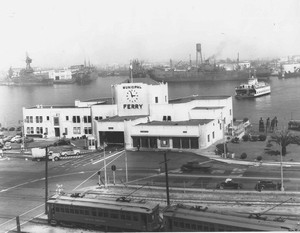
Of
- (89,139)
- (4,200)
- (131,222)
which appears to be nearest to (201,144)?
(89,139)

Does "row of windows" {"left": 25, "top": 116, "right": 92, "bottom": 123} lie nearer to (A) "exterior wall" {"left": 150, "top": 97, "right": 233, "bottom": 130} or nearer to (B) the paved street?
(A) "exterior wall" {"left": 150, "top": 97, "right": 233, "bottom": 130}

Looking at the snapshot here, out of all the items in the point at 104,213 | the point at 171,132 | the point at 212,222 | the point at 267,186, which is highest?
the point at 171,132

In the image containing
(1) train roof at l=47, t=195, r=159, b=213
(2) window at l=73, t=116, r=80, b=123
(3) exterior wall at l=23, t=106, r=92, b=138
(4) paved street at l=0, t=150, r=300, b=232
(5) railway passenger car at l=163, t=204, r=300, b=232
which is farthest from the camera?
(2) window at l=73, t=116, r=80, b=123

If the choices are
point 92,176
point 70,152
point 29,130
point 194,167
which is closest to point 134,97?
point 70,152

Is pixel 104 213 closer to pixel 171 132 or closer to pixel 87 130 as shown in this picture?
pixel 171 132

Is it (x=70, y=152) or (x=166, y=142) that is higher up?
(x=166, y=142)

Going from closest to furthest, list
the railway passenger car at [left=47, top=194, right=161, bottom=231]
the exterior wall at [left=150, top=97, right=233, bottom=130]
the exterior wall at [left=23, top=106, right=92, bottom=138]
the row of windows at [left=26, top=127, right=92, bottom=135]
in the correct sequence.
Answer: the railway passenger car at [left=47, top=194, right=161, bottom=231] < the exterior wall at [left=150, top=97, right=233, bottom=130] < the row of windows at [left=26, top=127, right=92, bottom=135] < the exterior wall at [left=23, top=106, right=92, bottom=138]

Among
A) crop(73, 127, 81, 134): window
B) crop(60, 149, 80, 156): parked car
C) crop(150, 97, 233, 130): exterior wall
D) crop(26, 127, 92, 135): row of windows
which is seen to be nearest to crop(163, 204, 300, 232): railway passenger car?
crop(60, 149, 80, 156): parked car
